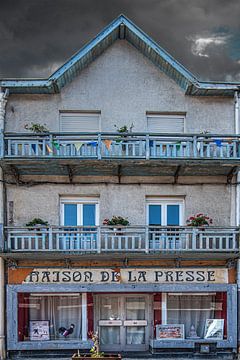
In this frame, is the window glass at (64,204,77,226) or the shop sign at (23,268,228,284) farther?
the window glass at (64,204,77,226)

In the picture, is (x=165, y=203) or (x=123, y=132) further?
(x=165, y=203)

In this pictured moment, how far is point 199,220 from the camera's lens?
15367 mm

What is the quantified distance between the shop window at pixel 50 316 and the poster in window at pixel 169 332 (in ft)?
9.03

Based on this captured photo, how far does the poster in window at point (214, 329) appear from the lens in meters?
15.3

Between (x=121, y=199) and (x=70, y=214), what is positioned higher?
(x=121, y=199)

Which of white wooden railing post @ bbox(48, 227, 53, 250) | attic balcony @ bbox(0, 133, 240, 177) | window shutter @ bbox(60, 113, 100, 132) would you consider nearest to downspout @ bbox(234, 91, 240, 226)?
attic balcony @ bbox(0, 133, 240, 177)

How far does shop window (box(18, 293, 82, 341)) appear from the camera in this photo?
1524 cm

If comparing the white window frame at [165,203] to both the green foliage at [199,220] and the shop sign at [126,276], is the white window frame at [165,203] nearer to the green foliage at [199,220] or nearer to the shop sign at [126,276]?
the green foliage at [199,220]

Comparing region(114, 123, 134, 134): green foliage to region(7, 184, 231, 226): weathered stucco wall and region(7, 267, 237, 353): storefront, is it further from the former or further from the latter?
region(7, 267, 237, 353): storefront

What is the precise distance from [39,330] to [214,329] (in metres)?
6.08

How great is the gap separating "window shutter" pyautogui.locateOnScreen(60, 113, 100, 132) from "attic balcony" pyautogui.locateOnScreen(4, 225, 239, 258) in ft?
12.0

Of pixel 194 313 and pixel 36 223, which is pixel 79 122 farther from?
pixel 194 313

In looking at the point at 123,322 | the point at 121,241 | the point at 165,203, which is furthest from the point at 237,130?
the point at 123,322

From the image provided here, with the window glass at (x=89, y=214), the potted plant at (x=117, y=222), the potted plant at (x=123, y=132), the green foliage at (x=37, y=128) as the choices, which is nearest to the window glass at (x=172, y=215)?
the potted plant at (x=117, y=222)
